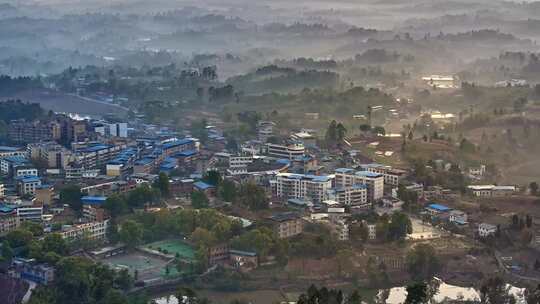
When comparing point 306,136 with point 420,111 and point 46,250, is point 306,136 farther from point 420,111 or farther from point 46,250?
point 46,250

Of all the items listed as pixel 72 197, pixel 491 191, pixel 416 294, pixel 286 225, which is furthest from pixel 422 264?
pixel 72 197

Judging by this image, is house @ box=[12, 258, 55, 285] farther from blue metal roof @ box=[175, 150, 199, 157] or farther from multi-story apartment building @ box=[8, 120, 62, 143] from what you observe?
multi-story apartment building @ box=[8, 120, 62, 143]

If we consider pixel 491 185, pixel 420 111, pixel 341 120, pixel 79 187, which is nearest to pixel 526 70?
pixel 420 111

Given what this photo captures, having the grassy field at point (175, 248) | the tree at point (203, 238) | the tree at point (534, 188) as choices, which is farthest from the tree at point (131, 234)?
the tree at point (534, 188)

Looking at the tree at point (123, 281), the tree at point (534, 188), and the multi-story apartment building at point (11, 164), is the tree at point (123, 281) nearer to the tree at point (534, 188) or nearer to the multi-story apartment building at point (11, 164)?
the multi-story apartment building at point (11, 164)

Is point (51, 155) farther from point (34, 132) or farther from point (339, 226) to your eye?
point (339, 226)

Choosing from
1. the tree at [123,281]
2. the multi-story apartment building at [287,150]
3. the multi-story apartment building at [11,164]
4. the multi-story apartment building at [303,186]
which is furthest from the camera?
the multi-story apartment building at [287,150]
